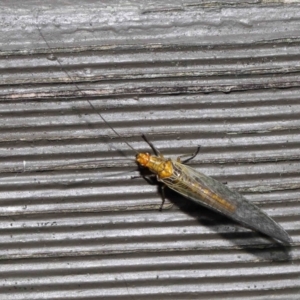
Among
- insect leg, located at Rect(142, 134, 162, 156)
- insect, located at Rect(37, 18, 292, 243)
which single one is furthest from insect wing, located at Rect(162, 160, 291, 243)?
insect leg, located at Rect(142, 134, 162, 156)

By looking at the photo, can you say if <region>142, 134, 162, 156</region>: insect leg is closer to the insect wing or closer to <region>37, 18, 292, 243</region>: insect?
<region>37, 18, 292, 243</region>: insect

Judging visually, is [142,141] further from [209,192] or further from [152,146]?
[209,192]

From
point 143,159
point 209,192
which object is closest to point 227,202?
point 209,192

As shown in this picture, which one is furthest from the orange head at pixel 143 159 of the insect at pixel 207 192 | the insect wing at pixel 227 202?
the insect wing at pixel 227 202

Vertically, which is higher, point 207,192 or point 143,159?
point 143,159

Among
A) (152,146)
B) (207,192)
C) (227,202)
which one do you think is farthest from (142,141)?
(227,202)

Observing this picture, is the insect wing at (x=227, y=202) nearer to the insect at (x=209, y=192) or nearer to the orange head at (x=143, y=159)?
the insect at (x=209, y=192)
